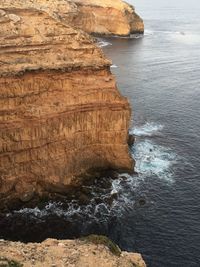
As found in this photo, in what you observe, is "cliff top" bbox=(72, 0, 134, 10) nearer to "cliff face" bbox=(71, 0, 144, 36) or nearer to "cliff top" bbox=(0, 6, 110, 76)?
"cliff face" bbox=(71, 0, 144, 36)

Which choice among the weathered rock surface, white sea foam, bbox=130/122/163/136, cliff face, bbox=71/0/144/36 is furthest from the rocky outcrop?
the weathered rock surface

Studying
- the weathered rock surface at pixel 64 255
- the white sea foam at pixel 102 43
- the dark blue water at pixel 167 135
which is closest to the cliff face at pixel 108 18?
the dark blue water at pixel 167 135

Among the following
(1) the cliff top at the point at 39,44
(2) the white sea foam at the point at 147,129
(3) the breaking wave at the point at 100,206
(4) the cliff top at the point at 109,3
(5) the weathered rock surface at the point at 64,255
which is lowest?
(3) the breaking wave at the point at 100,206

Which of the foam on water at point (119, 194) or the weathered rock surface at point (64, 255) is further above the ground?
the weathered rock surface at point (64, 255)

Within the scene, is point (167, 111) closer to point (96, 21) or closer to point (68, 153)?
point (68, 153)

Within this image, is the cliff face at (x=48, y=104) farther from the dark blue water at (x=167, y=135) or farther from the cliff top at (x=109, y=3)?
the cliff top at (x=109, y=3)

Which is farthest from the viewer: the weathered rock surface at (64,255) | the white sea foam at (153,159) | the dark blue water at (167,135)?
the white sea foam at (153,159)
